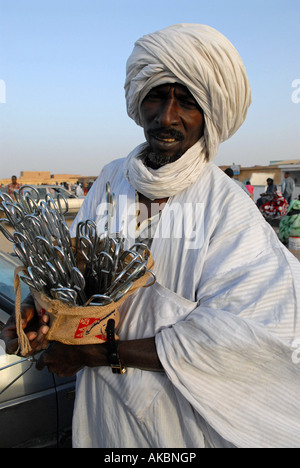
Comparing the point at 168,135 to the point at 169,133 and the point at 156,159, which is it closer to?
the point at 169,133

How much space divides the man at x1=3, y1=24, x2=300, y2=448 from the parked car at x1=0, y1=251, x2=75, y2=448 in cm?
51

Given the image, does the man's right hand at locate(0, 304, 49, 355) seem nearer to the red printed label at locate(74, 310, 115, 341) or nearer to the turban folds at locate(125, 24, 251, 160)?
the red printed label at locate(74, 310, 115, 341)

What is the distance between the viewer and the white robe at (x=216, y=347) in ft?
3.59

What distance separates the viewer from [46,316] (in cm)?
110

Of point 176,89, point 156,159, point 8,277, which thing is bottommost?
point 8,277

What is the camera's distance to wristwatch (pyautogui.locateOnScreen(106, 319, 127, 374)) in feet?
3.76

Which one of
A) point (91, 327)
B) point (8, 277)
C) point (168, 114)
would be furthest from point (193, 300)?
point (8, 277)

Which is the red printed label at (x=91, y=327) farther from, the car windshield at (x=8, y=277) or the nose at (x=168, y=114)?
the car windshield at (x=8, y=277)

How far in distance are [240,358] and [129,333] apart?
0.37 m

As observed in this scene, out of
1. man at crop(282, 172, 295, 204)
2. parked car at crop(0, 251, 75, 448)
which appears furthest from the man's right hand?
man at crop(282, 172, 295, 204)

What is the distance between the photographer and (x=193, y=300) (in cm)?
125

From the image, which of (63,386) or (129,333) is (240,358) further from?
(63,386)

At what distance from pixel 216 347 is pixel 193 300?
0.69 ft

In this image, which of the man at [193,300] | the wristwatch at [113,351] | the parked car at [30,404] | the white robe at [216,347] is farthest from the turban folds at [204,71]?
the parked car at [30,404]
